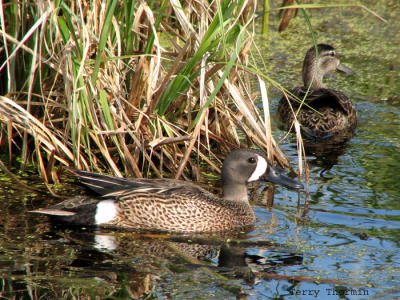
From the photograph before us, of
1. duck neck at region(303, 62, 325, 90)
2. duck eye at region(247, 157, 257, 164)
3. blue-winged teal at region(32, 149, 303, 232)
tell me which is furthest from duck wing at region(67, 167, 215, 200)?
duck neck at region(303, 62, 325, 90)

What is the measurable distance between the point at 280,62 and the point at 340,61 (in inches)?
34.4

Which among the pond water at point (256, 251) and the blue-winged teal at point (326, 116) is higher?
the blue-winged teal at point (326, 116)

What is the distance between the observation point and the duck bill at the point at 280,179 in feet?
17.4

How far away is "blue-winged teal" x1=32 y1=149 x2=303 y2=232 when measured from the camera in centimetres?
494

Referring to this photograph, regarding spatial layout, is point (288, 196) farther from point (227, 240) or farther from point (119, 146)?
point (119, 146)

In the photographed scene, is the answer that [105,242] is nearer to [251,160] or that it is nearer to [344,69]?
[251,160]

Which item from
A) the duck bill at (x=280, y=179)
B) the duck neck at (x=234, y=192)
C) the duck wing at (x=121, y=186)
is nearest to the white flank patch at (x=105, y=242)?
the duck wing at (x=121, y=186)

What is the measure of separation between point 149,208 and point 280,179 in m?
1.07

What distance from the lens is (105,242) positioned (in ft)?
15.2

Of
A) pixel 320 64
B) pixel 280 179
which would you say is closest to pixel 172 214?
pixel 280 179

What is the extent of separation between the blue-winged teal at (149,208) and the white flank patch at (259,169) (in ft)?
1.06

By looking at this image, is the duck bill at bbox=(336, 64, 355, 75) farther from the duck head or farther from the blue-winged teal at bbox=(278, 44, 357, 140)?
the blue-winged teal at bbox=(278, 44, 357, 140)

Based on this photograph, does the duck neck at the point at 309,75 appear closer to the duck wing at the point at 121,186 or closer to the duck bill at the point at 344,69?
the duck bill at the point at 344,69

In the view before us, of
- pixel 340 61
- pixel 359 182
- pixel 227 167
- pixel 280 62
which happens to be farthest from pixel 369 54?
pixel 227 167
